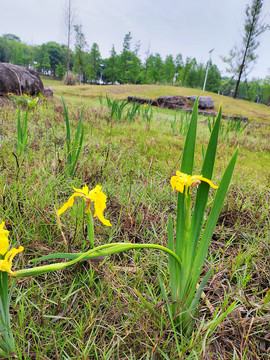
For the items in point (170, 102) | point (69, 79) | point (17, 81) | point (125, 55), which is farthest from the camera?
point (125, 55)

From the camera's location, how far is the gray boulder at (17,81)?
454cm

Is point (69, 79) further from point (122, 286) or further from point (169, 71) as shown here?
point (169, 71)

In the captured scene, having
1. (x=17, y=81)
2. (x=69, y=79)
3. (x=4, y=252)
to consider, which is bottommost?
(x=4, y=252)

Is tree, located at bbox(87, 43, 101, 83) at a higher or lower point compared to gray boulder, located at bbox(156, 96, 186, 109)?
higher

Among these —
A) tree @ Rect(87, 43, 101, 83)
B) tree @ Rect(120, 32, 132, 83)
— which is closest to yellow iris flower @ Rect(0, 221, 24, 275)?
tree @ Rect(120, 32, 132, 83)

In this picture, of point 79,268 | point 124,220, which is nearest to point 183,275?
point 79,268

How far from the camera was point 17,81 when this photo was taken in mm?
4891

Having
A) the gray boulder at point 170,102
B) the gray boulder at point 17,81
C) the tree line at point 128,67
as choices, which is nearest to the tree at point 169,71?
the tree line at point 128,67

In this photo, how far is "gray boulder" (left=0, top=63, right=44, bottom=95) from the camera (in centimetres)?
454

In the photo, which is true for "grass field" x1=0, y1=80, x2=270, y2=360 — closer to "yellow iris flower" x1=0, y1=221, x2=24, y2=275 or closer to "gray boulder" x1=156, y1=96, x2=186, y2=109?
"yellow iris flower" x1=0, y1=221, x2=24, y2=275

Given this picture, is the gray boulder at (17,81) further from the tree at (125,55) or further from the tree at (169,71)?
the tree at (169,71)

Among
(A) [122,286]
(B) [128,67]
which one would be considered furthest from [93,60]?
(A) [122,286]

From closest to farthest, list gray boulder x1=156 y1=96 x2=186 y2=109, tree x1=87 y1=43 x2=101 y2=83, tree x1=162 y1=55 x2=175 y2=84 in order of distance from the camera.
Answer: gray boulder x1=156 y1=96 x2=186 y2=109
tree x1=162 y1=55 x2=175 y2=84
tree x1=87 y1=43 x2=101 y2=83

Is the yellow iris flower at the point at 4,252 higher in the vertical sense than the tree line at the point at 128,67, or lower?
lower
